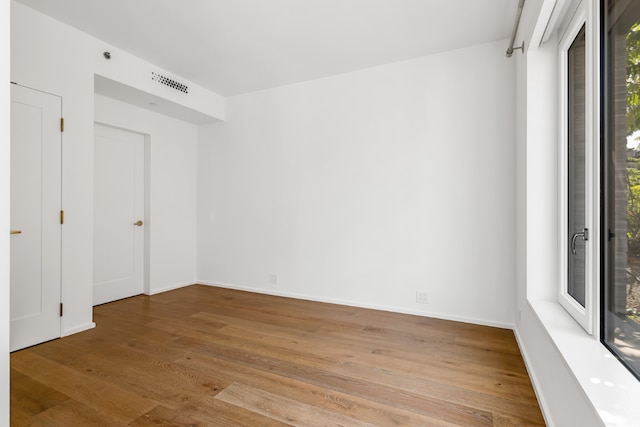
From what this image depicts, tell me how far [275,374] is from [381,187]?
2269 millimetres

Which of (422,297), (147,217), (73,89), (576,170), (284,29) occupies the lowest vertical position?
(422,297)

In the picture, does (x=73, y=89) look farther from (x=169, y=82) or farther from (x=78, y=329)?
(x=78, y=329)

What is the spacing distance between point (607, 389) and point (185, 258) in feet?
16.2

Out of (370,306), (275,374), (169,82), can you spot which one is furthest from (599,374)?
(169,82)

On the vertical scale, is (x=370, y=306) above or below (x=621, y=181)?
below

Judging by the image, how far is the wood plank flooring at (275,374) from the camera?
5.93 feet

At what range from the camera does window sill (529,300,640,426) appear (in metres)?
0.99

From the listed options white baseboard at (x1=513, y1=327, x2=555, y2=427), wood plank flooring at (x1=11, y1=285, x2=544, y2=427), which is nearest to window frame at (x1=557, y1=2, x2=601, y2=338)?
white baseboard at (x1=513, y1=327, x2=555, y2=427)

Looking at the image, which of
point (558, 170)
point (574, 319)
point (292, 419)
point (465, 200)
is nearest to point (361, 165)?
point (465, 200)

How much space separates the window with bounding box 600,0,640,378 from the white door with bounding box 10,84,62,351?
3.97m

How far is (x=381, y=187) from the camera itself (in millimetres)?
3688

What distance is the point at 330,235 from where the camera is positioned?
4.01m

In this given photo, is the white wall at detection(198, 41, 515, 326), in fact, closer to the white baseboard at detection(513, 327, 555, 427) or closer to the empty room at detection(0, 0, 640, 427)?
the empty room at detection(0, 0, 640, 427)

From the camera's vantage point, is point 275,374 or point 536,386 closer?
point 536,386
